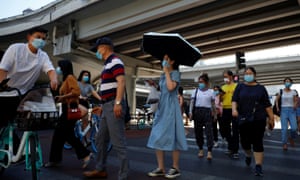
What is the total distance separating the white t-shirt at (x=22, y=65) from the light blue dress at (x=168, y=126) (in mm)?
1737

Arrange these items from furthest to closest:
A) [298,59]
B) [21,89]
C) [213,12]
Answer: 1. [298,59]
2. [213,12]
3. [21,89]

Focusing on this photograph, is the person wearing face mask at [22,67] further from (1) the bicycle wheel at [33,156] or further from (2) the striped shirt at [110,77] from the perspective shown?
(2) the striped shirt at [110,77]

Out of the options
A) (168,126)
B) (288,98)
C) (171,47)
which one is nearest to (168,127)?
(168,126)

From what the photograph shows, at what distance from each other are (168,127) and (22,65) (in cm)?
217

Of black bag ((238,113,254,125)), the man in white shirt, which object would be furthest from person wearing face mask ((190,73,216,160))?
the man in white shirt

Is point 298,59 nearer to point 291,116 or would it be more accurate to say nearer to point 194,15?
point 194,15

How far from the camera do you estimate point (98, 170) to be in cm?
358

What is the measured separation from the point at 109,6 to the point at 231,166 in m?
10.6

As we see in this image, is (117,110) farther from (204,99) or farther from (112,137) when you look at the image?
(204,99)

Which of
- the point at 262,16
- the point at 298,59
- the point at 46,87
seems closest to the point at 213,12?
the point at 262,16

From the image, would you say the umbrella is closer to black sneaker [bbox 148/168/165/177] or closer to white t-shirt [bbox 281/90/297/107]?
black sneaker [bbox 148/168/165/177]

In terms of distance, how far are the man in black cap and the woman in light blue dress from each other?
0.65m

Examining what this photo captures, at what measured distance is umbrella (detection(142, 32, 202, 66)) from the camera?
392cm

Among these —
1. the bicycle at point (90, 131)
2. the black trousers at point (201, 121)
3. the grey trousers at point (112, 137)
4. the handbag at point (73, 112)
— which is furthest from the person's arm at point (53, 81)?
the black trousers at point (201, 121)
